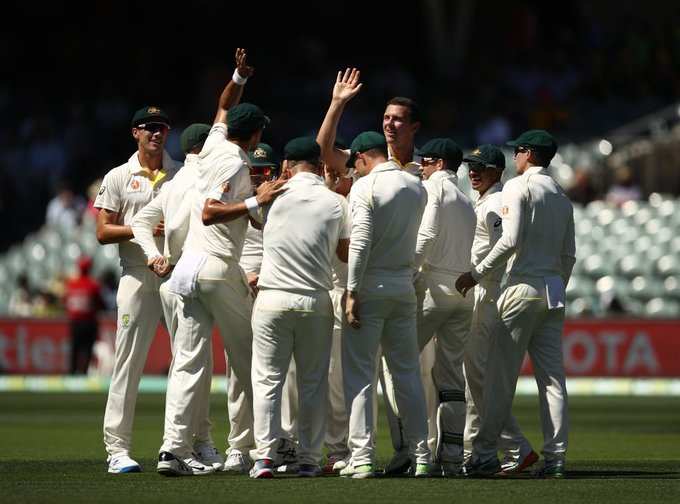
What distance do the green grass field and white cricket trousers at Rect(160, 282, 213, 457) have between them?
28cm

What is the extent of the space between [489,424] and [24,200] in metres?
18.2

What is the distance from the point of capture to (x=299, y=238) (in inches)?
388

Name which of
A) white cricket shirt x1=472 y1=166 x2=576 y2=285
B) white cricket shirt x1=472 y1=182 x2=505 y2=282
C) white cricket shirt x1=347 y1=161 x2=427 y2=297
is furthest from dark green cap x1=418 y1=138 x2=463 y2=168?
white cricket shirt x1=347 y1=161 x2=427 y2=297

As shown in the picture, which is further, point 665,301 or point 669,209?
point 669,209

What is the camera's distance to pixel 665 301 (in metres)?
22.4

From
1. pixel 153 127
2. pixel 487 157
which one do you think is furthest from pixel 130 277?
pixel 487 157

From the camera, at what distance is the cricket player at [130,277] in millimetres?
10508

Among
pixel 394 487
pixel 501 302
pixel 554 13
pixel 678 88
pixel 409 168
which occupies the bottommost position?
pixel 394 487

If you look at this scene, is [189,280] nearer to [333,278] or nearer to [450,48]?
[333,278]

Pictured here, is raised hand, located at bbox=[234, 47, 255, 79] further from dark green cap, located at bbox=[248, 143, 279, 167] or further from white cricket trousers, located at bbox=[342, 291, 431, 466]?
white cricket trousers, located at bbox=[342, 291, 431, 466]

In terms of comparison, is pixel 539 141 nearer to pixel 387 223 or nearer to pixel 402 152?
pixel 402 152

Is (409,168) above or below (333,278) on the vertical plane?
above

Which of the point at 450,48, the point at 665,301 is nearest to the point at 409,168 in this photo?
the point at 665,301

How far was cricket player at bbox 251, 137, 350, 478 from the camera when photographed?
→ 9812 millimetres
